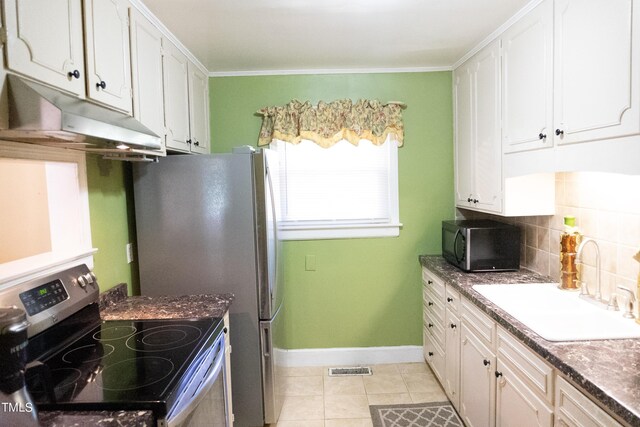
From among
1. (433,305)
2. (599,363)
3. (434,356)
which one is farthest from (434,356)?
(599,363)

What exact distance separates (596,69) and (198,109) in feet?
7.81

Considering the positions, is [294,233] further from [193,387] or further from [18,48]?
[18,48]

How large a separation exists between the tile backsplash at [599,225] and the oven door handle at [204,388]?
6.14 ft

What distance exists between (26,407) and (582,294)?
91.3 inches

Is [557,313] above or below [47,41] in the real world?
below

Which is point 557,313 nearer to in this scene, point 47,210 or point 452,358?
point 452,358

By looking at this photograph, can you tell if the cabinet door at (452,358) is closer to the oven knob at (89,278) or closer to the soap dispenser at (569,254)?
the soap dispenser at (569,254)

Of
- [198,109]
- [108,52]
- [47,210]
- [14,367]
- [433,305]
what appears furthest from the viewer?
[433,305]

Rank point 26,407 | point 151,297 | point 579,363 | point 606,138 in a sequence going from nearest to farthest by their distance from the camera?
point 26,407, point 579,363, point 606,138, point 151,297

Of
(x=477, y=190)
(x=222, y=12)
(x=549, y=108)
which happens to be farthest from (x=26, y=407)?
(x=477, y=190)

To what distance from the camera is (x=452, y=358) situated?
103 inches

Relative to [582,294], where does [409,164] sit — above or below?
above

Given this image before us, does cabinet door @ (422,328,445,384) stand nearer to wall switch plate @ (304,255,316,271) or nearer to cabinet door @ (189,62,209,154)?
wall switch plate @ (304,255,316,271)

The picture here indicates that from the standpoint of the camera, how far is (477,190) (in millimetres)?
2818
